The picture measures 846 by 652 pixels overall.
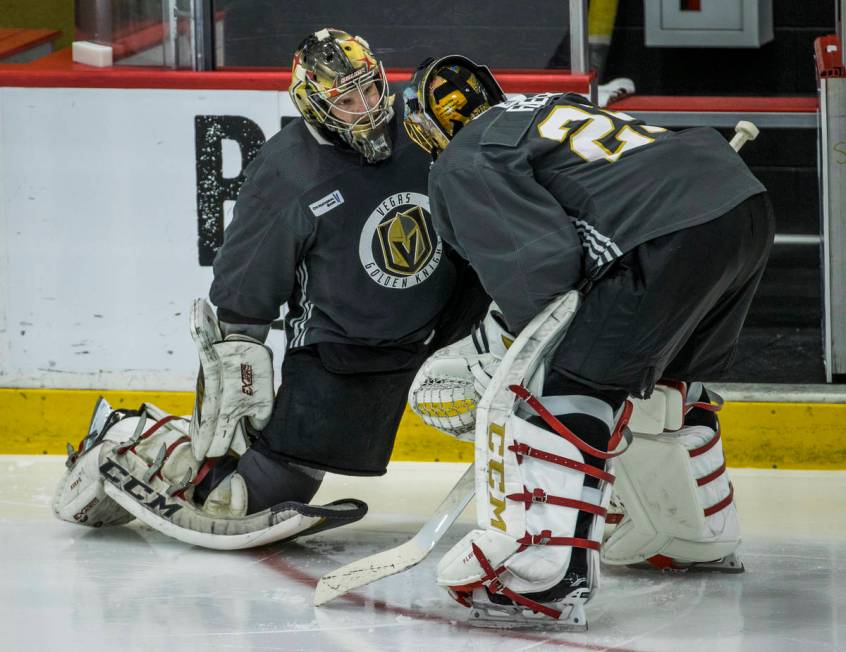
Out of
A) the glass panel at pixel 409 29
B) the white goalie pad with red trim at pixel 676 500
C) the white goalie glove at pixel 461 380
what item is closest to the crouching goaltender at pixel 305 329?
the white goalie glove at pixel 461 380

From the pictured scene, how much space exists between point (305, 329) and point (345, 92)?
55 centimetres

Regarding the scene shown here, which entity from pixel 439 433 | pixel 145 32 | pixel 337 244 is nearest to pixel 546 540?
pixel 337 244

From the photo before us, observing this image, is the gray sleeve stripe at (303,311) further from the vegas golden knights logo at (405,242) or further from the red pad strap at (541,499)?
the red pad strap at (541,499)

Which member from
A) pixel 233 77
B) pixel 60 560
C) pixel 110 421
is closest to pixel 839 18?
pixel 233 77

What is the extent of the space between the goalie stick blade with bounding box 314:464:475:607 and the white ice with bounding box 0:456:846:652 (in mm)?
43

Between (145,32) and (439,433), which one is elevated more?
(145,32)

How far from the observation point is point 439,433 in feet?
12.9

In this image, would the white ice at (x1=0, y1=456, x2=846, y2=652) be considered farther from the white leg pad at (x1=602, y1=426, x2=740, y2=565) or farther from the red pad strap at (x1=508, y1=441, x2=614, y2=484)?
the red pad strap at (x1=508, y1=441, x2=614, y2=484)

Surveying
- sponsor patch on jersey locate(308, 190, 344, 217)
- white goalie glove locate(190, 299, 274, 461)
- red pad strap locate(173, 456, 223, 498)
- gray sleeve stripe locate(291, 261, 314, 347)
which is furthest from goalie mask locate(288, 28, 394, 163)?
red pad strap locate(173, 456, 223, 498)

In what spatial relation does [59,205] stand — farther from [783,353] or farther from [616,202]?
[783,353]

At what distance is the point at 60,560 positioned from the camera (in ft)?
9.78

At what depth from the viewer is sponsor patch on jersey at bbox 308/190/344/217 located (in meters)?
3.03

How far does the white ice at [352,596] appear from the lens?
7.95 ft

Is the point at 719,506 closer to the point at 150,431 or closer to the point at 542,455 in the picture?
the point at 542,455
